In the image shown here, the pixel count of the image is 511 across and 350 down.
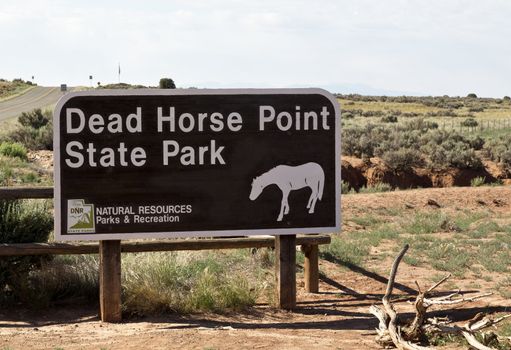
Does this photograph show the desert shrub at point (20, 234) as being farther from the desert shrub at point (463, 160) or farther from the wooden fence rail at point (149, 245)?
the desert shrub at point (463, 160)

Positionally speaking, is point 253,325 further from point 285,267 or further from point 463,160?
point 463,160

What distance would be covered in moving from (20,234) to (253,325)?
3208mm

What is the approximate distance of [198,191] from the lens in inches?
336

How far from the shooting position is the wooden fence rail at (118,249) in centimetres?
834

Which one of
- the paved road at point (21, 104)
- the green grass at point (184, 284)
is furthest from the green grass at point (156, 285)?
the paved road at point (21, 104)

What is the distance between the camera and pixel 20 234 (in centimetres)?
949

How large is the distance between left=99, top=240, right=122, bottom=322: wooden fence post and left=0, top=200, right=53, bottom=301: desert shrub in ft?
3.72

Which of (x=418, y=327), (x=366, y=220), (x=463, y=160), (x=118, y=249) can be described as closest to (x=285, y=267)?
(x=118, y=249)

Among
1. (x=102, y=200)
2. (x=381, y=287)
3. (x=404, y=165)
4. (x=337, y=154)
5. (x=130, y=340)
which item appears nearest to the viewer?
(x=130, y=340)

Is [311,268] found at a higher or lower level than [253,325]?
higher

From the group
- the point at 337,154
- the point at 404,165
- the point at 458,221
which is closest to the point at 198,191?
the point at 337,154

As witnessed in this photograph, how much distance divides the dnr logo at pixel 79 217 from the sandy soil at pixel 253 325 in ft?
3.32

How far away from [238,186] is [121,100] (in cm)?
157

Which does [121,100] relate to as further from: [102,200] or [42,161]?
[42,161]
